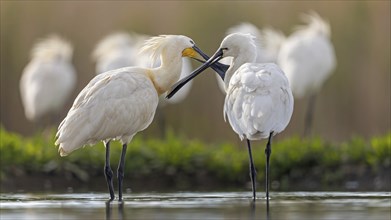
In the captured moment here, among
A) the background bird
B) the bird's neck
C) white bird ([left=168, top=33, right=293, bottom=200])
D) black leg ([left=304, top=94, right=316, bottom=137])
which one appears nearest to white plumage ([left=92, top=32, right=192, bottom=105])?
the background bird

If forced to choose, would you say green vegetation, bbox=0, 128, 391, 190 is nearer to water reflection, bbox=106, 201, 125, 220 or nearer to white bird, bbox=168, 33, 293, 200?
white bird, bbox=168, 33, 293, 200

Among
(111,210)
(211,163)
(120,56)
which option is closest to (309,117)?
(120,56)

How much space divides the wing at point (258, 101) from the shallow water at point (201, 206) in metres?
0.77

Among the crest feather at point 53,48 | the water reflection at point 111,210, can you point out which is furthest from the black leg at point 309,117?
the water reflection at point 111,210

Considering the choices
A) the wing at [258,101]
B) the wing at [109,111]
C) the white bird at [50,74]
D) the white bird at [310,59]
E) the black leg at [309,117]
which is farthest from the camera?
the white bird at [50,74]

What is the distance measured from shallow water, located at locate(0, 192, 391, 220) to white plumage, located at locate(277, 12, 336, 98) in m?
8.33

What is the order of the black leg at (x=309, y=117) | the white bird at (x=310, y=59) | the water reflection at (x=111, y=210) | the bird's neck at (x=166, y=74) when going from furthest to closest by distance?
the white bird at (x=310, y=59)
the black leg at (x=309, y=117)
the bird's neck at (x=166, y=74)
the water reflection at (x=111, y=210)

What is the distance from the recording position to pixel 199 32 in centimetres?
2383

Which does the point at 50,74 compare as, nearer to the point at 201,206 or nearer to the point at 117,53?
the point at 117,53

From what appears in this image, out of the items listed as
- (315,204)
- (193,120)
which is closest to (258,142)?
(193,120)

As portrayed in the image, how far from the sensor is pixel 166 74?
13922 mm

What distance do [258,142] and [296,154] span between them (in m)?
4.53

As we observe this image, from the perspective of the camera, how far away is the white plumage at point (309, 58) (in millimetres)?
22375

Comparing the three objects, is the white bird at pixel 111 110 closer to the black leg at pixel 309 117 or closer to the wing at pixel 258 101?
the wing at pixel 258 101
